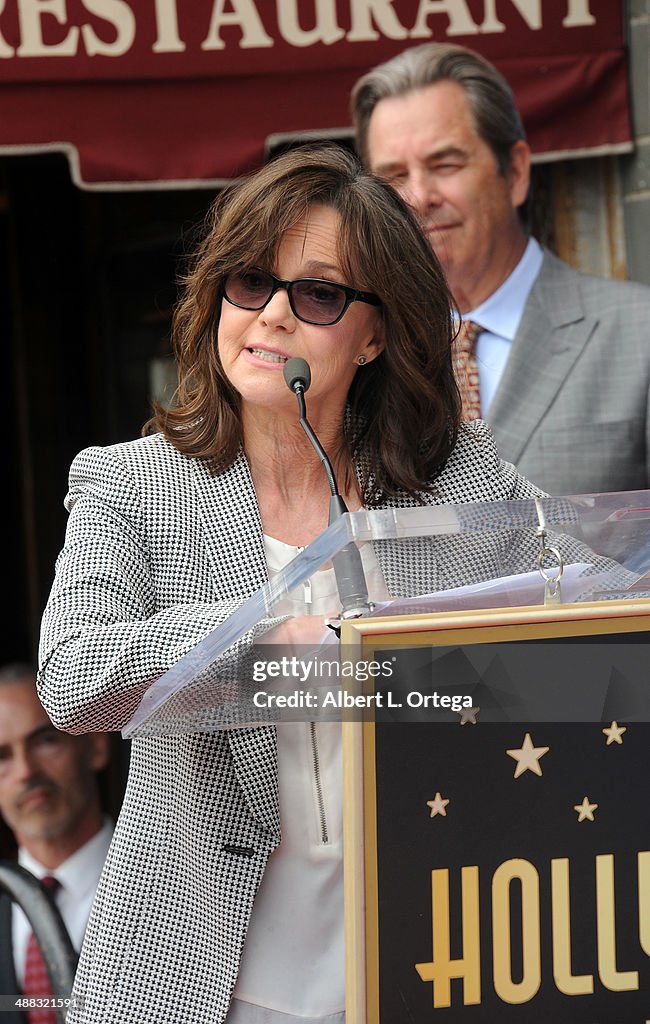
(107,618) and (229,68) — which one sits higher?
(229,68)

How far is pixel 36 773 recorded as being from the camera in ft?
10.4

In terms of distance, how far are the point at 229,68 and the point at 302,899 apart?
211 centimetres

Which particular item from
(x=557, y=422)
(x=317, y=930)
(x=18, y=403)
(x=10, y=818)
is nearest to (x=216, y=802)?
(x=317, y=930)

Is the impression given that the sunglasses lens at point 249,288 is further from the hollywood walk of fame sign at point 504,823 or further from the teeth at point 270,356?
the hollywood walk of fame sign at point 504,823

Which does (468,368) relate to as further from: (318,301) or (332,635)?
(332,635)

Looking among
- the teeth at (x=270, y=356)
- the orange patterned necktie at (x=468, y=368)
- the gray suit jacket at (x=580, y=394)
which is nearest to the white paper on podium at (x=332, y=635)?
the teeth at (x=270, y=356)

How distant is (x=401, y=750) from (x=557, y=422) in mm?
1508

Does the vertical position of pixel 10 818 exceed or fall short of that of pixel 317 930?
it exceeds it

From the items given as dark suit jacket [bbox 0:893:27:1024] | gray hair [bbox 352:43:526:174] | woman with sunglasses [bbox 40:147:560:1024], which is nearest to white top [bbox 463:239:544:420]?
gray hair [bbox 352:43:526:174]

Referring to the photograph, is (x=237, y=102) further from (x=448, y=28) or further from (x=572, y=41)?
(x=572, y=41)

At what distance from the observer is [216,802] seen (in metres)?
1.59

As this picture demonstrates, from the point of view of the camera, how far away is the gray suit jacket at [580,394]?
102 inches

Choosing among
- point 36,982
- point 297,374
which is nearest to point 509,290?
point 297,374

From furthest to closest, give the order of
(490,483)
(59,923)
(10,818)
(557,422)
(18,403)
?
(18,403), (10,818), (59,923), (557,422), (490,483)
